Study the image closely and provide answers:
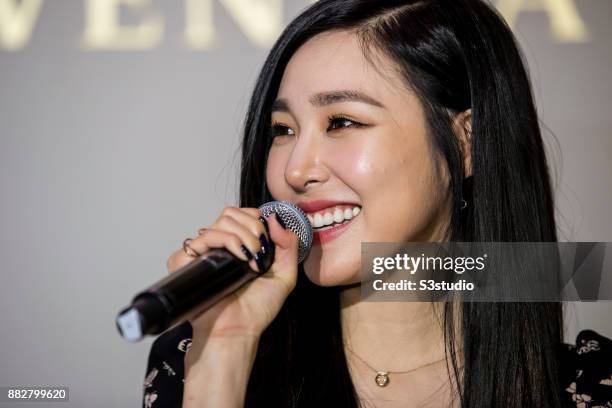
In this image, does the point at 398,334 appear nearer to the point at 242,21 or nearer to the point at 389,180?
the point at 389,180

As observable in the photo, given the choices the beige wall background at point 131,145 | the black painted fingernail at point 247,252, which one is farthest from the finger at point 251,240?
the beige wall background at point 131,145

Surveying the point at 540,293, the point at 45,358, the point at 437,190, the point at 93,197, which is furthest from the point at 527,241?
the point at 45,358

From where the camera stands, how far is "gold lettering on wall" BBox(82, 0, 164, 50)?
2072 millimetres

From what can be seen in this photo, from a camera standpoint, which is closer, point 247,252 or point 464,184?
point 247,252

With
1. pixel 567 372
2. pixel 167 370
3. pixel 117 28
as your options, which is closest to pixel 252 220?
pixel 167 370

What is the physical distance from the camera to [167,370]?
4.32ft

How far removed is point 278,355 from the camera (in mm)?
1356

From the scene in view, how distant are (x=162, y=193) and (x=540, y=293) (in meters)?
1.22

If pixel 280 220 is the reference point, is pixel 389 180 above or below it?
above

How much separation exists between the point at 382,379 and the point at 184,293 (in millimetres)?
666

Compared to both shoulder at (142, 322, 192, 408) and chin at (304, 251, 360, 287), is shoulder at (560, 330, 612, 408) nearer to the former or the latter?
chin at (304, 251, 360, 287)

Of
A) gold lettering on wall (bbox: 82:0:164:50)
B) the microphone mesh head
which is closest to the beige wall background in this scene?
gold lettering on wall (bbox: 82:0:164:50)

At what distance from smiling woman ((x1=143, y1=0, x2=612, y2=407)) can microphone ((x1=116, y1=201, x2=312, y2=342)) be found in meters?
0.19

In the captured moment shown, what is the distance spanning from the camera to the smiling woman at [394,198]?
1.18 meters
